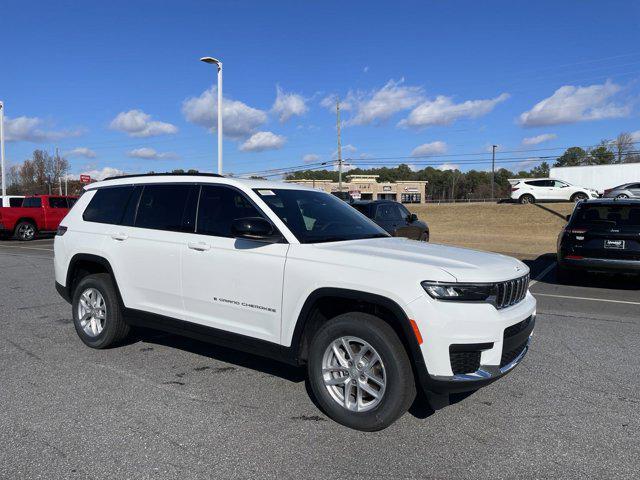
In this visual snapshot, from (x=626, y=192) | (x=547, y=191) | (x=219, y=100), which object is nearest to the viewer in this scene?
(x=219, y=100)

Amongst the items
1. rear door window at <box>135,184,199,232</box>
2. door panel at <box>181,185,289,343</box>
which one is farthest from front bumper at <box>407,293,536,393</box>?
rear door window at <box>135,184,199,232</box>

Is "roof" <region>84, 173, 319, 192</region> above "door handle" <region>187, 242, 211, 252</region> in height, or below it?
above

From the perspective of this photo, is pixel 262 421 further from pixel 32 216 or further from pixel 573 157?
pixel 573 157

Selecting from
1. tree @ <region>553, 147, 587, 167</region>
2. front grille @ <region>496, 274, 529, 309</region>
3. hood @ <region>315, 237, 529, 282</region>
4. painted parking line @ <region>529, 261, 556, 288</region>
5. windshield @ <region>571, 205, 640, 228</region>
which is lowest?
painted parking line @ <region>529, 261, 556, 288</region>

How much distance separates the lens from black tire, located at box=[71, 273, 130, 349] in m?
5.37

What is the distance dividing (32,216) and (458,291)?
22.0 metres

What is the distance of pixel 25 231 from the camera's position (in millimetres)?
21453

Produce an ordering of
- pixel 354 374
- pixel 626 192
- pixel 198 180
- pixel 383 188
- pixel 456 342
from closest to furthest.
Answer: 1. pixel 456 342
2. pixel 354 374
3. pixel 198 180
4. pixel 626 192
5. pixel 383 188

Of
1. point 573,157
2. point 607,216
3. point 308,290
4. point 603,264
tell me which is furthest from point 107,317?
point 573,157

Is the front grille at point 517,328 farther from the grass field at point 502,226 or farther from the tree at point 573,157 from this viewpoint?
the tree at point 573,157

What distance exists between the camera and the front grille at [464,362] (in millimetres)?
3432

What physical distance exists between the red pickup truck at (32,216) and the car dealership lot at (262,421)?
56.8 feet

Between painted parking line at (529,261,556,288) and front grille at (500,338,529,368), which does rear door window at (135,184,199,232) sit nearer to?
front grille at (500,338,529,368)

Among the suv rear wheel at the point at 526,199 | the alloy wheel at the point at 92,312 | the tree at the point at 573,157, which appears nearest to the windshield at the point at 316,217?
the alloy wheel at the point at 92,312
